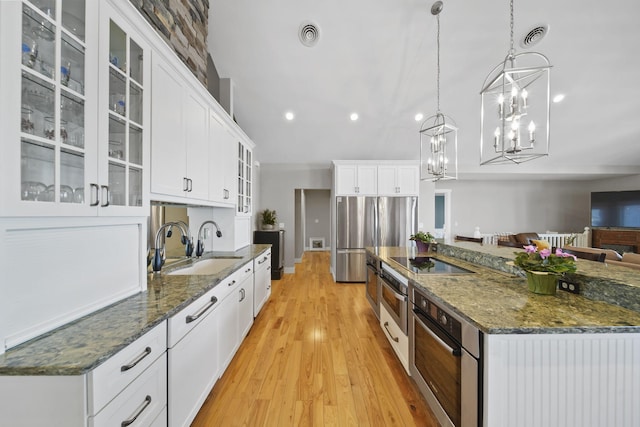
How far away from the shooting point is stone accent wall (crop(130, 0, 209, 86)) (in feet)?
5.84

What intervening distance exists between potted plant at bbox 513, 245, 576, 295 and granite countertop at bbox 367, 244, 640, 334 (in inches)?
2.1

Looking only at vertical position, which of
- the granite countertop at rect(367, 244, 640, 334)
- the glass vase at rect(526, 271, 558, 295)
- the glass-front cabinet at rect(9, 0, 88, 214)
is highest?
the glass-front cabinet at rect(9, 0, 88, 214)

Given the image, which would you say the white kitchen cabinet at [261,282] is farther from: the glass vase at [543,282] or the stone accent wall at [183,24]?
the glass vase at [543,282]

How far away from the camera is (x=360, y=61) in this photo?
3406mm

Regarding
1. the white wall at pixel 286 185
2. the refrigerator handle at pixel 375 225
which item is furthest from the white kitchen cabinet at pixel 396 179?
the white wall at pixel 286 185

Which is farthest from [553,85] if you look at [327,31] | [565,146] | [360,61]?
[327,31]

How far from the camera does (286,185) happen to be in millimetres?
5637

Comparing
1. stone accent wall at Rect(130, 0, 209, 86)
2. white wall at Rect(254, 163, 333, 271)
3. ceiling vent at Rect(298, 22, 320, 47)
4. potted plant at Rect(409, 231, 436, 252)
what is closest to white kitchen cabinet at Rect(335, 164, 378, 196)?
white wall at Rect(254, 163, 333, 271)

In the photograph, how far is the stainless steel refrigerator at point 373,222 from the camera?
479 cm

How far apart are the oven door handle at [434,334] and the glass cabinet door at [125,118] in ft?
5.86

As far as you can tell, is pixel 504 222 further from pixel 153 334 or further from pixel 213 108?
pixel 153 334

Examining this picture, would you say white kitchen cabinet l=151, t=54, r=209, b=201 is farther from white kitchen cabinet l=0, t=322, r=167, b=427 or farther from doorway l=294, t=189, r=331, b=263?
doorway l=294, t=189, r=331, b=263

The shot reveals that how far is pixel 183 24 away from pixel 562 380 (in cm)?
341

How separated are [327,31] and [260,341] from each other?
3.56m
